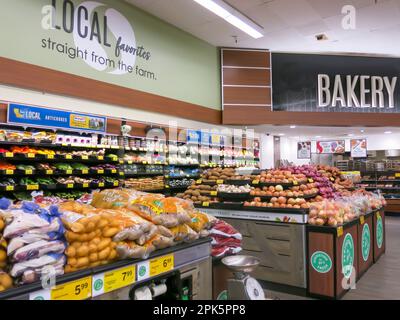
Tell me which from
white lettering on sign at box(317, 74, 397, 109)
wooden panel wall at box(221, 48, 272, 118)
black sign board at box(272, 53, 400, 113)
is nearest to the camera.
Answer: wooden panel wall at box(221, 48, 272, 118)

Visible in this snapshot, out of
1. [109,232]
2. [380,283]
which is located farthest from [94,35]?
[380,283]

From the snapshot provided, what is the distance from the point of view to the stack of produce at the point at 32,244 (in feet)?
4.21

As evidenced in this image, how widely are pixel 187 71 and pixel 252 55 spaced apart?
2.31 metres

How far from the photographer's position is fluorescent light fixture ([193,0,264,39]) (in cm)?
612

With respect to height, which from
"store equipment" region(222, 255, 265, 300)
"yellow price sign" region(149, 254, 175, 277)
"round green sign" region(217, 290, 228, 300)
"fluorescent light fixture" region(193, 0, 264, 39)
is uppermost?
"fluorescent light fixture" region(193, 0, 264, 39)

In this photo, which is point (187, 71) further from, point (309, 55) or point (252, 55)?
point (309, 55)

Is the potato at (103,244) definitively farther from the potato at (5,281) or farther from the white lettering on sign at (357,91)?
the white lettering on sign at (357,91)

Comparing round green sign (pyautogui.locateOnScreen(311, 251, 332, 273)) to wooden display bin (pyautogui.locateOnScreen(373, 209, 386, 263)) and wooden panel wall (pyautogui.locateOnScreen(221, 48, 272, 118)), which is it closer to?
wooden display bin (pyautogui.locateOnScreen(373, 209, 386, 263))

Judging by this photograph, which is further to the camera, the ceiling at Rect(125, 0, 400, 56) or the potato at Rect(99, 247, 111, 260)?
the ceiling at Rect(125, 0, 400, 56)

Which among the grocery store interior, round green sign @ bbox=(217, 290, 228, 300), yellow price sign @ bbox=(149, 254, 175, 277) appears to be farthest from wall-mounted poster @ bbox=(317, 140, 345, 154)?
yellow price sign @ bbox=(149, 254, 175, 277)

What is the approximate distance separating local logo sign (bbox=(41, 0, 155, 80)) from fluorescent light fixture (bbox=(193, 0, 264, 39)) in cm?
180

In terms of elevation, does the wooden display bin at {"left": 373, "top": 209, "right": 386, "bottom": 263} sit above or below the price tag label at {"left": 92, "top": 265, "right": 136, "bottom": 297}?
below
